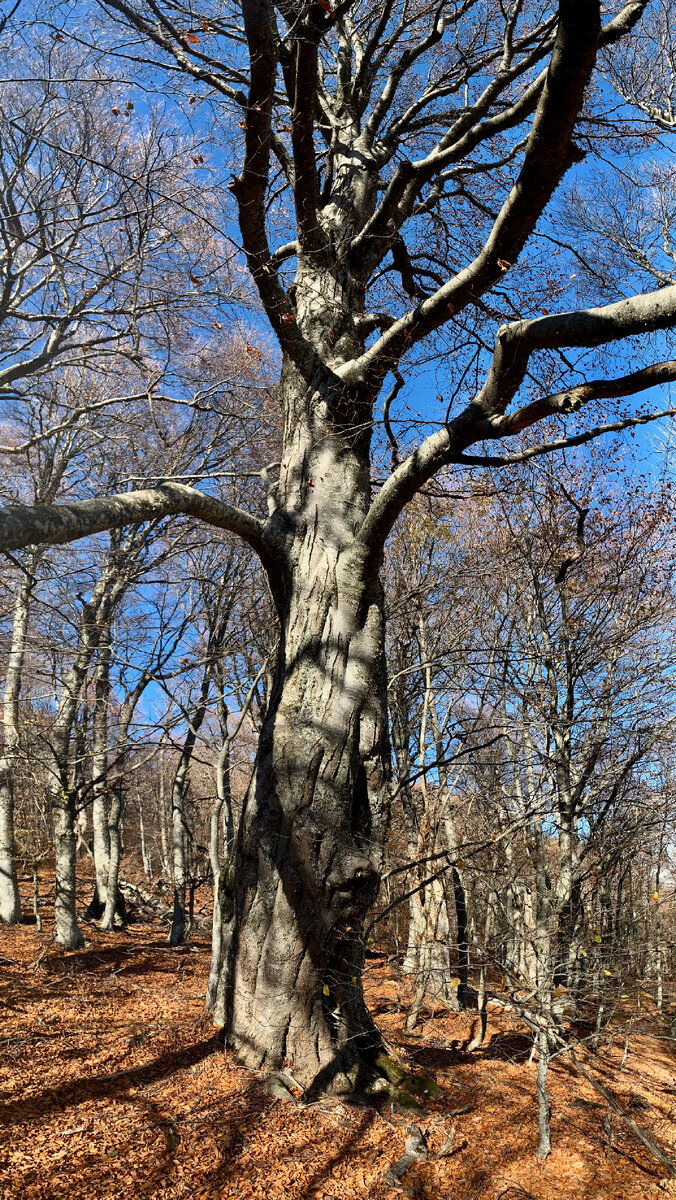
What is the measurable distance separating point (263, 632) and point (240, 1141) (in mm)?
5705

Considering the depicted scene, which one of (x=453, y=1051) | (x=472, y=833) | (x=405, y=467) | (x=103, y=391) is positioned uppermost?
(x=103, y=391)

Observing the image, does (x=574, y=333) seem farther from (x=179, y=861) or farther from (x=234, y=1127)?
(x=179, y=861)

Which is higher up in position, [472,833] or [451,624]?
[451,624]

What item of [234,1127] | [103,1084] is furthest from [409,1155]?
[103,1084]

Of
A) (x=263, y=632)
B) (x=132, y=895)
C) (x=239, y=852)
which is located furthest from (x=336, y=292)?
(x=132, y=895)

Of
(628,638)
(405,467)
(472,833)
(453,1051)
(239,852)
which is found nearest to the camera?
(405,467)

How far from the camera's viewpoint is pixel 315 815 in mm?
3732

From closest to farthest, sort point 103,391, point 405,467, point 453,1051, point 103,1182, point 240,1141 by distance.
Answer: point 103,1182
point 240,1141
point 405,467
point 453,1051
point 103,391

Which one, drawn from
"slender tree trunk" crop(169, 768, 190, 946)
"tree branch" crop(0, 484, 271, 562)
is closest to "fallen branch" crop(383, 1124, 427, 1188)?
"tree branch" crop(0, 484, 271, 562)

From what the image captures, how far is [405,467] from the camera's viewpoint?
363 centimetres

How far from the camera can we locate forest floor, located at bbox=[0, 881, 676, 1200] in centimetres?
297

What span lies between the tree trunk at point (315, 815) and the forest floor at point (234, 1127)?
0.86 feet

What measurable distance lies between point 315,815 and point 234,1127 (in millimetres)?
1525

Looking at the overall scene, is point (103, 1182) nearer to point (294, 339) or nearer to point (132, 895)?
point (294, 339)
